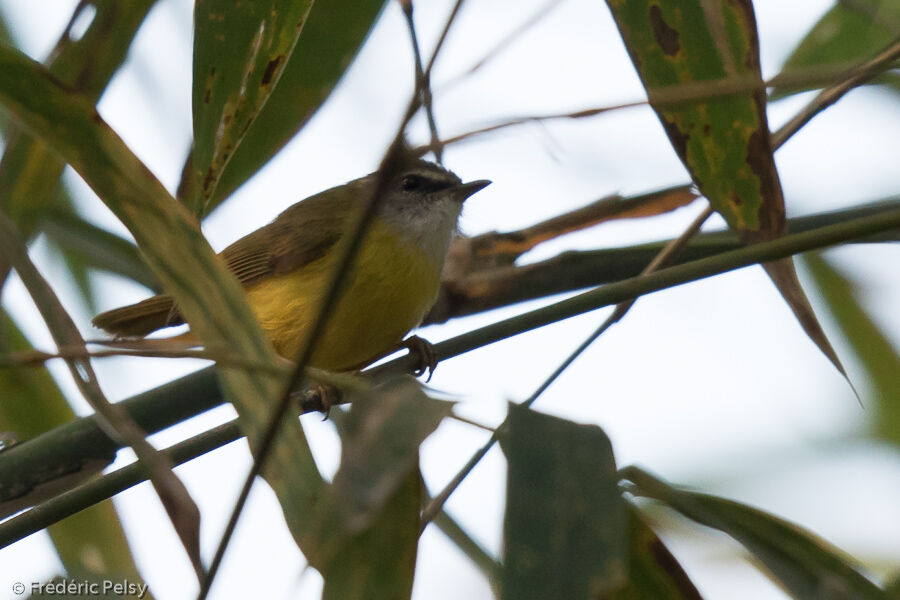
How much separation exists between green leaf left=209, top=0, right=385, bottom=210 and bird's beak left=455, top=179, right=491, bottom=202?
1188 millimetres

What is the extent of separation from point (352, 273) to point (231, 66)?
0.90 m

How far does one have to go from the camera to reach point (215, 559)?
1078mm

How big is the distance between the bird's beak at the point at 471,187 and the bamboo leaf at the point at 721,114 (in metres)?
1.59

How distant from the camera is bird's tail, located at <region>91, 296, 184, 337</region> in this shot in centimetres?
345

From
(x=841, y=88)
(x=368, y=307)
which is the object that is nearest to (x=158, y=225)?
(x=841, y=88)

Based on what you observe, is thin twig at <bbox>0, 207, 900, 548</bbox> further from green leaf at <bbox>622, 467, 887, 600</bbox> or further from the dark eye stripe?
the dark eye stripe

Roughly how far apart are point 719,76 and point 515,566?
3.16 feet

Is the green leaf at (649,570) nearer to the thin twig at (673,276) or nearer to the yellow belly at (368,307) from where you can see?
the thin twig at (673,276)

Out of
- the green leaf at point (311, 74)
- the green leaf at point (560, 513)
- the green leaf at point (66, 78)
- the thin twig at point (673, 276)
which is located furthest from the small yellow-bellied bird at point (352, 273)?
the green leaf at point (560, 513)

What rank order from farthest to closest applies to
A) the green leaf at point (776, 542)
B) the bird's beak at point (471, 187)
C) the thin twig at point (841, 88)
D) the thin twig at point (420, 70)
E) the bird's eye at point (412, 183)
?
the bird's eye at point (412, 183), the bird's beak at point (471, 187), the thin twig at point (841, 88), the green leaf at point (776, 542), the thin twig at point (420, 70)

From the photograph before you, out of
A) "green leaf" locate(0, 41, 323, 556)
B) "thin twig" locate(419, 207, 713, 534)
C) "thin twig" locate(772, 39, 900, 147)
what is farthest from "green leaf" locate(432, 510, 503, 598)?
"thin twig" locate(772, 39, 900, 147)

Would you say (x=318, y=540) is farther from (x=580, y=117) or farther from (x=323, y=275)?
(x=323, y=275)

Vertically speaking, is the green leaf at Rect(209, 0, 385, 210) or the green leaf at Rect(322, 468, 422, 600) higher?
the green leaf at Rect(209, 0, 385, 210)

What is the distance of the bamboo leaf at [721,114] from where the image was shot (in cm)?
171
